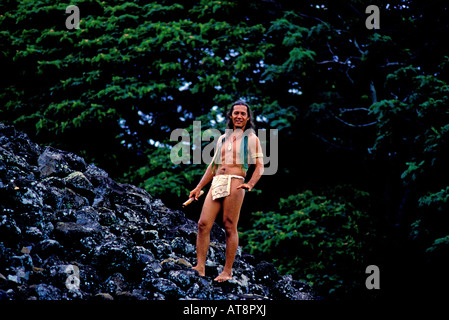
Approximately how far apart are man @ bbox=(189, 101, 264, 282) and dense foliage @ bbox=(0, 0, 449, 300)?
4952 millimetres

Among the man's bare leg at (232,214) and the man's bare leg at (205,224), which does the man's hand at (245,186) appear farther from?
the man's bare leg at (205,224)

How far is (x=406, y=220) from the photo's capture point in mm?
10906

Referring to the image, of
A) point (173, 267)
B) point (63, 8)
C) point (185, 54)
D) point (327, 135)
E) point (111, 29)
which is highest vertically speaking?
point (63, 8)

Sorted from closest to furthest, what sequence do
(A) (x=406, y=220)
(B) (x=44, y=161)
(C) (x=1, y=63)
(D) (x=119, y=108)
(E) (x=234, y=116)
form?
(E) (x=234, y=116) → (B) (x=44, y=161) → (A) (x=406, y=220) → (D) (x=119, y=108) → (C) (x=1, y=63)

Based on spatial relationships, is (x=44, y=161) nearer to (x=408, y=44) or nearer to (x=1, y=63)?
(x=1, y=63)

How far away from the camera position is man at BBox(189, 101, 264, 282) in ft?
17.1

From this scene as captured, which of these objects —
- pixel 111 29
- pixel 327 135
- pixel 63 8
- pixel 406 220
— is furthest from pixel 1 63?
pixel 406 220

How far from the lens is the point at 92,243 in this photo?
18.8 ft

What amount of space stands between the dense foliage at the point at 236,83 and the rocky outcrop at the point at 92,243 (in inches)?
121

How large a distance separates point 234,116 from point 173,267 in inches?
72.3
